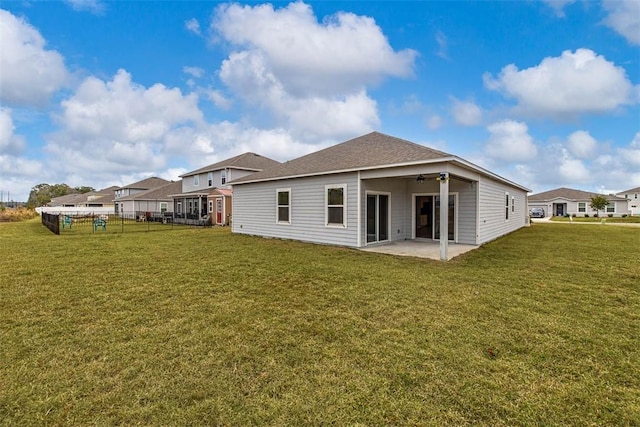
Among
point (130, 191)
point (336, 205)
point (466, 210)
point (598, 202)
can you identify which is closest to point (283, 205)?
point (336, 205)

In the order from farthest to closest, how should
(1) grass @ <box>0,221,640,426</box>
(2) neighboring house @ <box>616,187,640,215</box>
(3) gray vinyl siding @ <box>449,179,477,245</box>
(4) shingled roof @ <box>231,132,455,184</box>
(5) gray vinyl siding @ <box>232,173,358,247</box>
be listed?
(2) neighboring house @ <box>616,187,640,215</box>
(3) gray vinyl siding @ <box>449,179,477,245</box>
(5) gray vinyl siding @ <box>232,173,358,247</box>
(4) shingled roof @ <box>231,132,455,184</box>
(1) grass @ <box>0,221,640,426</box>

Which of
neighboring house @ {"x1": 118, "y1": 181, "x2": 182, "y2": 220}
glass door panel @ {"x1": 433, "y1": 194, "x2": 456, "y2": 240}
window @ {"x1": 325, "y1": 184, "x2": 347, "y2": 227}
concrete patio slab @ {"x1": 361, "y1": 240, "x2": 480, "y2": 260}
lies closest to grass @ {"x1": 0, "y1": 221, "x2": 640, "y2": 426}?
concrete patio slab @ {"x1": 361, "y1": 240, "x2": 480, "y2": 260}

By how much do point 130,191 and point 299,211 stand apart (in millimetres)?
40590

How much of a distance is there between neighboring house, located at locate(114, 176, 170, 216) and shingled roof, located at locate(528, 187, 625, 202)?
57543 mm

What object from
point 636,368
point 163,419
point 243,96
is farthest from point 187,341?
point 243,96

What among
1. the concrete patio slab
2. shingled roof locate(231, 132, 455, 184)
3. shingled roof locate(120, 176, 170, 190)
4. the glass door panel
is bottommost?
the concrete patio slab

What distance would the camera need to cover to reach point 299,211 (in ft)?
41.0

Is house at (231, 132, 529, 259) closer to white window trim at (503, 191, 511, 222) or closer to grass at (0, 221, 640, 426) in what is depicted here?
white window trim at (503, 191, 511, 222)

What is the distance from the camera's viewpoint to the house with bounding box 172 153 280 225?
77.9 feet

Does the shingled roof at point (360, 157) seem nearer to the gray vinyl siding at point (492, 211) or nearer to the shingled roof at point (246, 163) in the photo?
the gray vinyl siding at point (492, 211)

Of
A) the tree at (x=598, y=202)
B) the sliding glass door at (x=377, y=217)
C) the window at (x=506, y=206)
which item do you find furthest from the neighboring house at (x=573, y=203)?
the sliding glass door at (x=377, y=217)

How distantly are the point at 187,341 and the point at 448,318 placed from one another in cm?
330

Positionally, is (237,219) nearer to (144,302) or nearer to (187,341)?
(144,302)

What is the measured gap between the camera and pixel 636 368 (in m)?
2.93
